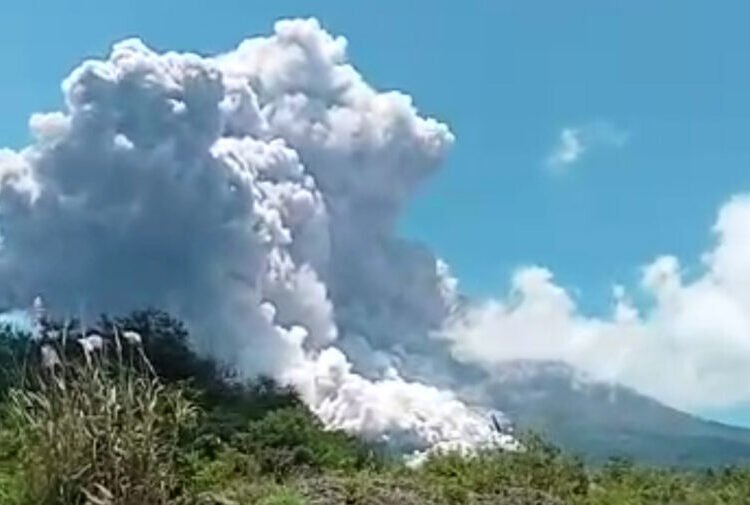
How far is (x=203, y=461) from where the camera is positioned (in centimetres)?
1141

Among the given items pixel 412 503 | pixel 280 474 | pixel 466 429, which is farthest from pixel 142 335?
pixel 412 503

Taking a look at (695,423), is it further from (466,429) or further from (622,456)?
(622,456)

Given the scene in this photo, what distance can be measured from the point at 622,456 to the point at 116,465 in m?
3.98

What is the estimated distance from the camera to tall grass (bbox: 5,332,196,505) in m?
9.90

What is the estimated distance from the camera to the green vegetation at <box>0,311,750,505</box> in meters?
9.97

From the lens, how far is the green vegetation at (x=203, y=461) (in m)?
9.97

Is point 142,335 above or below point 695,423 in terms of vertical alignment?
below

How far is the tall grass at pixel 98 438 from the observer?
9.90 metres

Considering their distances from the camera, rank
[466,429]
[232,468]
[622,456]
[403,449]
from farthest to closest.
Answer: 1. [466,429]
2. [403,449]
3. [622,456]
4. [232,468]

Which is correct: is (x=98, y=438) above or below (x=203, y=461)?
below

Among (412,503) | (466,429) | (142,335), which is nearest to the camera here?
(412,503)

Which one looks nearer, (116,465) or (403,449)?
(116,465)

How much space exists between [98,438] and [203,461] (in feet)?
4.98

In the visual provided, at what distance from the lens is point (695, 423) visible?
20.3 m
